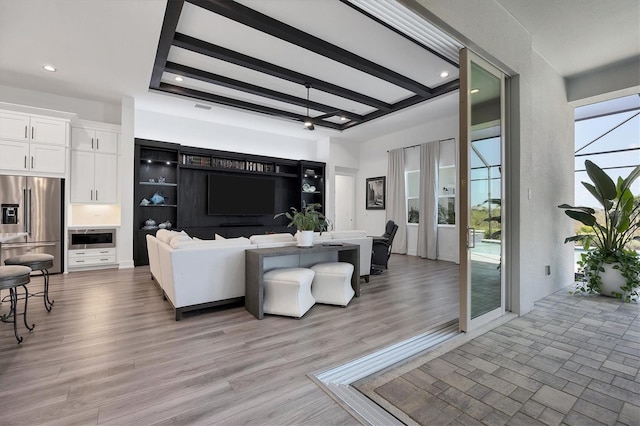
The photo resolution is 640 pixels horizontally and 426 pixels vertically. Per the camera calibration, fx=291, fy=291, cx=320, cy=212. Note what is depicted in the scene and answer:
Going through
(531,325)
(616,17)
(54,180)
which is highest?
(616,17)

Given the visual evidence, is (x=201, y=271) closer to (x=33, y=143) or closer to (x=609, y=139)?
(x=33, y=143)

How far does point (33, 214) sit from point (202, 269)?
3.95 m

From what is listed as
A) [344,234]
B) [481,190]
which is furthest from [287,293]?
[481,190]

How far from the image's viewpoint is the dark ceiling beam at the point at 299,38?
319 centimetres

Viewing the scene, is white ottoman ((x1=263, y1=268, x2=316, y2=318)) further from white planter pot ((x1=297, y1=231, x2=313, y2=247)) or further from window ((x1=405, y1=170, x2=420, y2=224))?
window ((x1=405, y1=170, x2=420, y2=224))

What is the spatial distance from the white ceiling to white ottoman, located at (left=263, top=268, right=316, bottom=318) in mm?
2982

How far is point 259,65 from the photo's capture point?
445 centimetres

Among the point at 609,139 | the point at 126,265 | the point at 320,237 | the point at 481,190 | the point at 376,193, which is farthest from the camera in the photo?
the point at 376,193

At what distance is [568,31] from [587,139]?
11.1ft

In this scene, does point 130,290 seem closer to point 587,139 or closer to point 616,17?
point 616,17

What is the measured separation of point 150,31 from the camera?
11.5 feet

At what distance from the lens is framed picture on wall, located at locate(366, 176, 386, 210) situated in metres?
8.62

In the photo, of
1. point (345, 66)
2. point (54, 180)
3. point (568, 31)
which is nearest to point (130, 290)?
point (54, 180)

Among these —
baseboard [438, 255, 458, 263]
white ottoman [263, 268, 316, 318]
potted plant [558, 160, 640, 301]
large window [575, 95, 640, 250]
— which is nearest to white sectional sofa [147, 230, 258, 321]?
white ottoman [263, 268, 316, 318]
